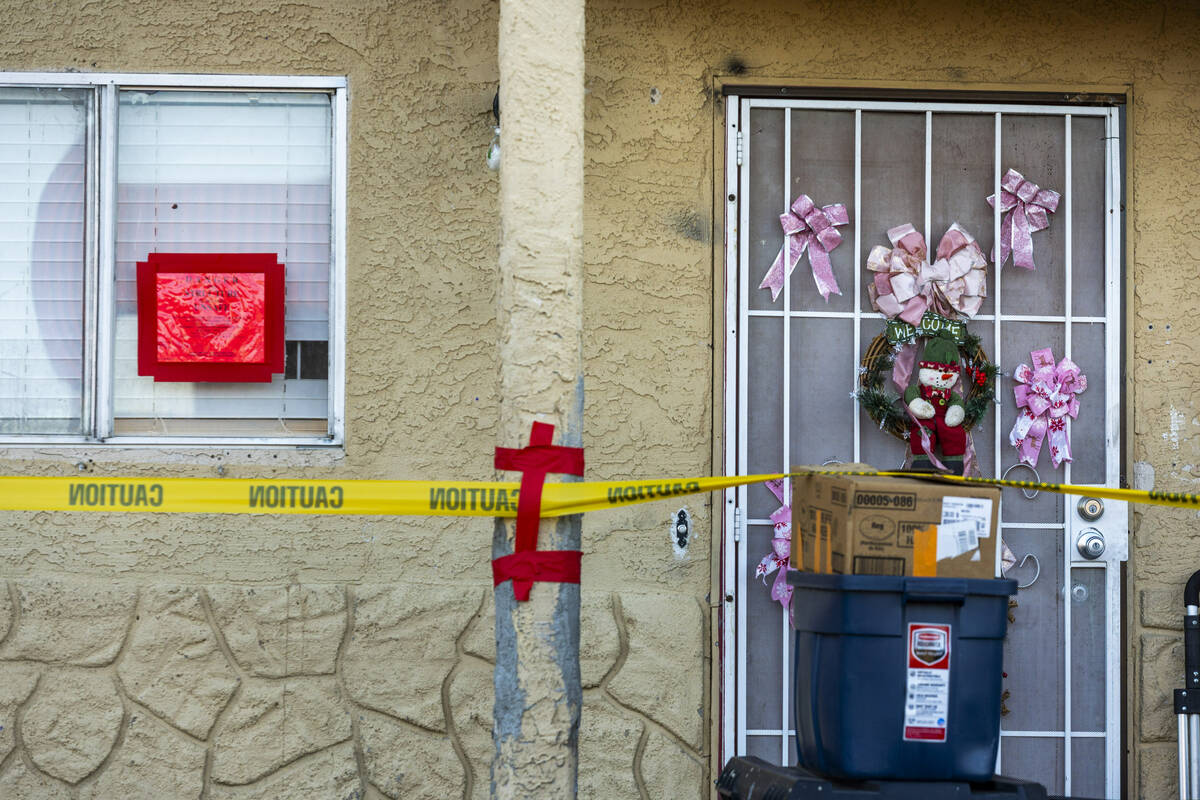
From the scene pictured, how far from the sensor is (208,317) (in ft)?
15.8

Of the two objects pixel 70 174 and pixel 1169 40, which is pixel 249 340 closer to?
pixel 70 174

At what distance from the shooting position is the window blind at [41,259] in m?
4.84

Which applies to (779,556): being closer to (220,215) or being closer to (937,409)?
(937,409)

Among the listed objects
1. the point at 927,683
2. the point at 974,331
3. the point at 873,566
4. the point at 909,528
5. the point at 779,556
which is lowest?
the point at 927,683

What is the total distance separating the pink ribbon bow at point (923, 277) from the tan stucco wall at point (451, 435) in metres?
0.66

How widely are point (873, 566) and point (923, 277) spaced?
1.72 meters

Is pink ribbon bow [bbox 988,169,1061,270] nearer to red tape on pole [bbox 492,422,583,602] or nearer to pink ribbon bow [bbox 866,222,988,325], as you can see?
pink ribbon bow [bbox 866,222,988,325]

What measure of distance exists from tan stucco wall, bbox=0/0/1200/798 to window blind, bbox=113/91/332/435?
170mm

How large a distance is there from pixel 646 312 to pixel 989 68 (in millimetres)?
1778

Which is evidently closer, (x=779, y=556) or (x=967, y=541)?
(x=967, y=541)

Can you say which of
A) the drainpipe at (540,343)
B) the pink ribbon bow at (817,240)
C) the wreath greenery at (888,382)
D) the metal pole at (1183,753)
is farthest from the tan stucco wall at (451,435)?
the drainpipe at (540,343)

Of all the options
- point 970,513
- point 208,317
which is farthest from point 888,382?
point 208,317

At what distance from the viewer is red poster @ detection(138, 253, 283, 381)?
4.81m

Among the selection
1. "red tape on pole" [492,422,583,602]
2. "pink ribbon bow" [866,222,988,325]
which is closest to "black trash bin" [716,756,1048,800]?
"red tape on pole" [492,422,583,602]
